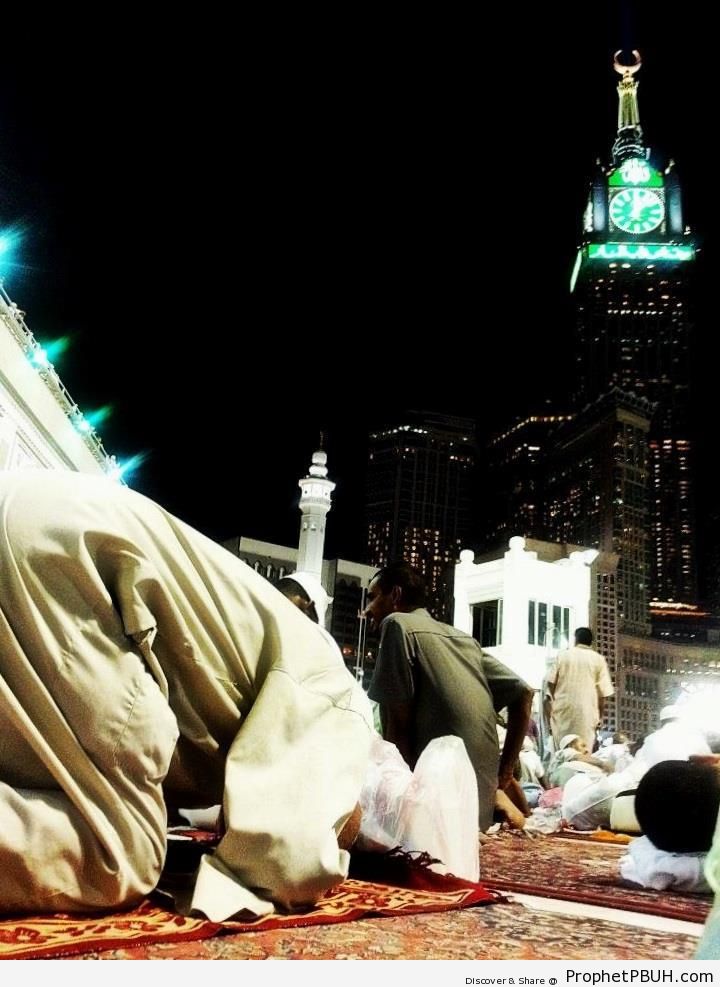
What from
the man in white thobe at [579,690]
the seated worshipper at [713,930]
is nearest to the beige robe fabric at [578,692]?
the man in white thobe at [579,690]

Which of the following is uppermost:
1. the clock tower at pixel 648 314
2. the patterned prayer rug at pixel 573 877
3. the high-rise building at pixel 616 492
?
the clock tower at pixel 648 314

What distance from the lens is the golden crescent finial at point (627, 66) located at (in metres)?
59.4

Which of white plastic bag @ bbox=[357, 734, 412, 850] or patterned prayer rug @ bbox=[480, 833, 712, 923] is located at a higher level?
white plastic bag @ bbox=[357, 734, 412, 850]

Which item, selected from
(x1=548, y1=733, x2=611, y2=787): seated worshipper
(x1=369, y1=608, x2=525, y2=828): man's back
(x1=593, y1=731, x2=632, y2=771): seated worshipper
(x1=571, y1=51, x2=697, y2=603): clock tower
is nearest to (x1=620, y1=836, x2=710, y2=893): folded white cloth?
(x1=369, y1=608, x2=525, y2=828): man's back

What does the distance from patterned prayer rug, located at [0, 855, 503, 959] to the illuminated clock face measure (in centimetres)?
7306

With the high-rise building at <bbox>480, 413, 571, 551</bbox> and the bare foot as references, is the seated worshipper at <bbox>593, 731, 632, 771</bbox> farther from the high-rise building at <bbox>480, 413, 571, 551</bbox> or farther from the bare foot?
the high-rise building at <bbox>480, 413, 571, 551</bbox>

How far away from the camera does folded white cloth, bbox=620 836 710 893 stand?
8.93ft

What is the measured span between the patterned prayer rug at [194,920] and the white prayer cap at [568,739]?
478cm

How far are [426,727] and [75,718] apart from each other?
189 cm

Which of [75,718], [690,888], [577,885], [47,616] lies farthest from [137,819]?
[690,888]

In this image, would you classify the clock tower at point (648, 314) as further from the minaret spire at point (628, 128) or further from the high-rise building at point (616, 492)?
the high-rise building at point (616, 492)

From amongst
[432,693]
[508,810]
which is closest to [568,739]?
[508,810]
